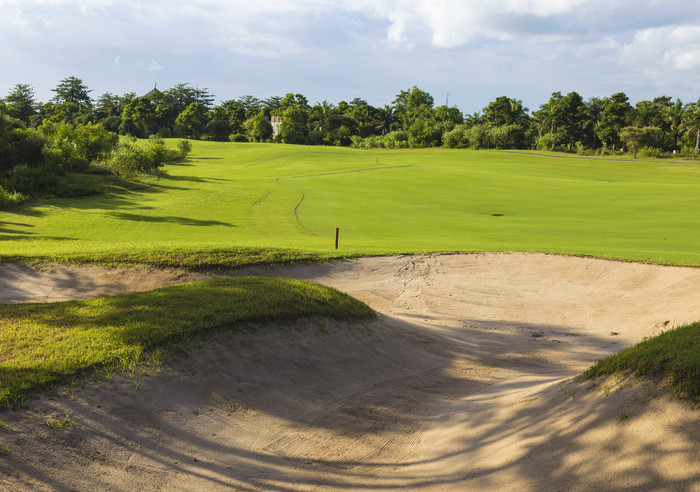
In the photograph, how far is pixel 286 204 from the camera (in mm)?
30516

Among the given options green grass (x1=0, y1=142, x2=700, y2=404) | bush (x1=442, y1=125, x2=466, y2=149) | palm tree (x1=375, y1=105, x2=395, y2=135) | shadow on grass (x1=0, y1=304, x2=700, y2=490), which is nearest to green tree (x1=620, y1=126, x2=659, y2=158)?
bush (x1=442, y1=125, x2=466, y2=149)

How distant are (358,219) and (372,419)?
19.3 metres

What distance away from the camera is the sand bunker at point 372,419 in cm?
483

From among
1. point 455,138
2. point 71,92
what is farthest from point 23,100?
point 455,138

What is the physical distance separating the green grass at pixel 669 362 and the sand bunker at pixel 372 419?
0.64ft

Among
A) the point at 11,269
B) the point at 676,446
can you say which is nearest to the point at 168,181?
the point at 11,269

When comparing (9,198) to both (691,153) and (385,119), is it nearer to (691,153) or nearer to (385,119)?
(691,153)

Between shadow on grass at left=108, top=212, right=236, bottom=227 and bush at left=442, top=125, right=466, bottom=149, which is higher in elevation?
bush at left=442, top=125, right=466, bottom=149

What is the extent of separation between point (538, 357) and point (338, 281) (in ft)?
19.6

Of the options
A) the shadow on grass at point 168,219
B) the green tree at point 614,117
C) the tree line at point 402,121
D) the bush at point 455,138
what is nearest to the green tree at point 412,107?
the tree line at point 402,121

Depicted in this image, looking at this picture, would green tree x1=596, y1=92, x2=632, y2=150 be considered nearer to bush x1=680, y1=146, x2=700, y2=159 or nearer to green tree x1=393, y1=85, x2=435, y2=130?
bush x1=680, y1=146, x2=700, y2=159

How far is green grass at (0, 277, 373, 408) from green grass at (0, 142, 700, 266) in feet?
16.6

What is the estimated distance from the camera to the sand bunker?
483 centimetres

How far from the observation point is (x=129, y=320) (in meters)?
7.91
